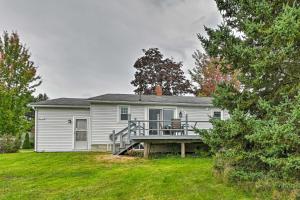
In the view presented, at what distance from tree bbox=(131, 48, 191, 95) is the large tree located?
1153 cm

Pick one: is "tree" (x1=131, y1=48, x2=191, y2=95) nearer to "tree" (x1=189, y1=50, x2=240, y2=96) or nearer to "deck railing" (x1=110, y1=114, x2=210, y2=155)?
"tree" (x1=189, y1=50, x2=240, y2=96)

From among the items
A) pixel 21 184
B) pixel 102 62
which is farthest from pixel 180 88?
pixel 21 184

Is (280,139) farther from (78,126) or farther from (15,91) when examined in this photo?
(15,91)

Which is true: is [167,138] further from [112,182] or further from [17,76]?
[17,76]

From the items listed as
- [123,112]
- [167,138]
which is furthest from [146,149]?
[123,112]

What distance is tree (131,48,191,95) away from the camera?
114 feet

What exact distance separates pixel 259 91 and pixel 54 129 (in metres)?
14.1

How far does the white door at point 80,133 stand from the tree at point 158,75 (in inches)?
623

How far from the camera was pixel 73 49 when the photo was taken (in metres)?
21.4

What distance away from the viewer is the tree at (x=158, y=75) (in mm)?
34625

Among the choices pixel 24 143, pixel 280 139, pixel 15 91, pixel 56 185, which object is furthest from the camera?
pixel 24 143

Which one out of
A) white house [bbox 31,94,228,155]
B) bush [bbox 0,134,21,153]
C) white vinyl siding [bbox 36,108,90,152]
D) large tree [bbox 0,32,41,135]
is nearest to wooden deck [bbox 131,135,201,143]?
white house [bbox 31,94,228,155]

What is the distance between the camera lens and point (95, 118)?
17797 mm

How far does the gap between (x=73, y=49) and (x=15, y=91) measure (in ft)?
20.9
